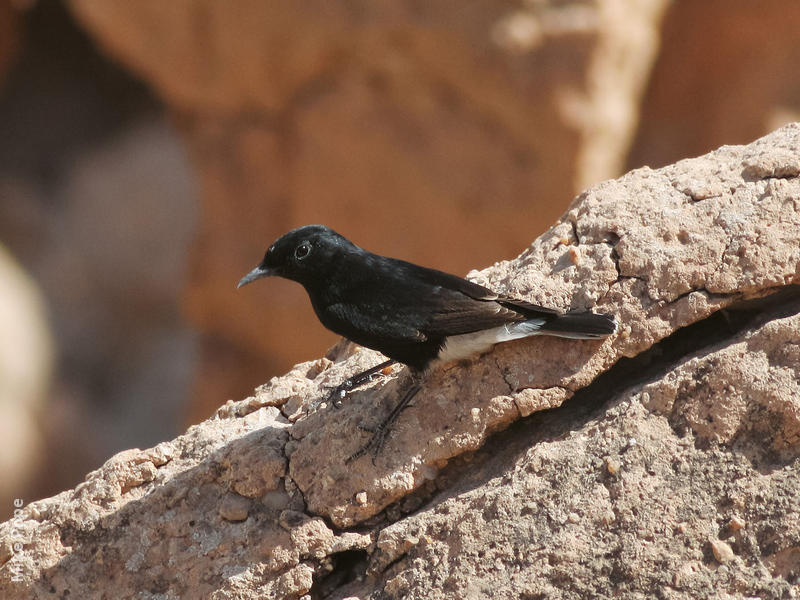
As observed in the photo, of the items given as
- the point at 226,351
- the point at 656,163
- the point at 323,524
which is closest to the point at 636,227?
the point at 323,524

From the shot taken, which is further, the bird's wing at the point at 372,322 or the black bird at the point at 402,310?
the bird's wing at the point at 372,322

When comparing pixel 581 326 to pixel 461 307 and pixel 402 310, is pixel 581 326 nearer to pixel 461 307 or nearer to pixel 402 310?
pixel 461 307

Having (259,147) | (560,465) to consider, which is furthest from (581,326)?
(259,147)

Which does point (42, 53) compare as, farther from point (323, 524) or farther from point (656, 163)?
point (323, 524)

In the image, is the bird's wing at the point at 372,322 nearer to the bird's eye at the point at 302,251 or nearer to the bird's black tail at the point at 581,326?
the bird's eye at the point at 302,251

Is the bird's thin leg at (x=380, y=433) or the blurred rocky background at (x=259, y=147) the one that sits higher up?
the blurred rocky background at (x=259, y=147)

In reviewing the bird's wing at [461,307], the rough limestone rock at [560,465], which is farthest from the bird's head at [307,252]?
the rough limestone rock at [560,465]

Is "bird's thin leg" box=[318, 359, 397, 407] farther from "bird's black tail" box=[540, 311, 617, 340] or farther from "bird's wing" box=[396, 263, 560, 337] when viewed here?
"bird's black tail" box=[540, 311, 617, 340]
